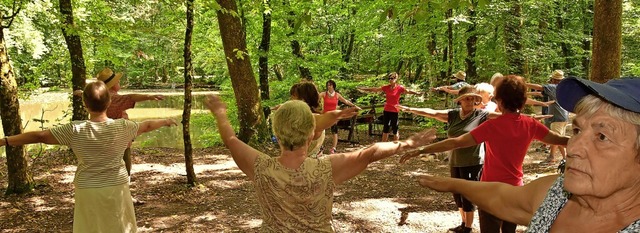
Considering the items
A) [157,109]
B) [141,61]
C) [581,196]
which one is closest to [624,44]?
[581,196]

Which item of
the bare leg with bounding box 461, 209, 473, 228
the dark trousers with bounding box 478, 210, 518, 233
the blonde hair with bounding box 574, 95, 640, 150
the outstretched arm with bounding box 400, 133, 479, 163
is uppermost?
the blonde hair with bounding box 574, 95, 640, 150

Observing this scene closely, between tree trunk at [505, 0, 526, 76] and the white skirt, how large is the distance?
41.9 ft

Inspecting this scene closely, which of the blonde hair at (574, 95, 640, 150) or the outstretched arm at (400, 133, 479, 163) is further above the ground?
the blonde hair at (574, 95, 640, 150)

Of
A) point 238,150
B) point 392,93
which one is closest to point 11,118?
point 238,150

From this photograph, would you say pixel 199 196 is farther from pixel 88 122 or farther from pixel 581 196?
pixel 581 196

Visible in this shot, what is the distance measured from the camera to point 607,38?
5391 millimetres

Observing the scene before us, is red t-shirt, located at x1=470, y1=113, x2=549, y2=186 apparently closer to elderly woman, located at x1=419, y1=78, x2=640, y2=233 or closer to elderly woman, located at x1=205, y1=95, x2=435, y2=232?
elderly woman, located at x1=205, y1=95, x2=435, y2=232

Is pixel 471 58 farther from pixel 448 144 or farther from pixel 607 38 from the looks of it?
pixel 448 144

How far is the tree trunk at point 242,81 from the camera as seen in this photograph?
35.5 ft

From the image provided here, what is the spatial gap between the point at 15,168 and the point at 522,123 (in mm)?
7498

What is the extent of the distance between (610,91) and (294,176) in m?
1.68

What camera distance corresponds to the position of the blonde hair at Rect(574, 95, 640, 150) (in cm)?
140

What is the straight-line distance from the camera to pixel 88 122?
363cm

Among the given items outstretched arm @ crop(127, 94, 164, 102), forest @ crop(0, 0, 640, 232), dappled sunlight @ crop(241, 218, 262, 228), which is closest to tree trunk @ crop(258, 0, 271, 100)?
forest @ crop(0, 0, 640, 232)
